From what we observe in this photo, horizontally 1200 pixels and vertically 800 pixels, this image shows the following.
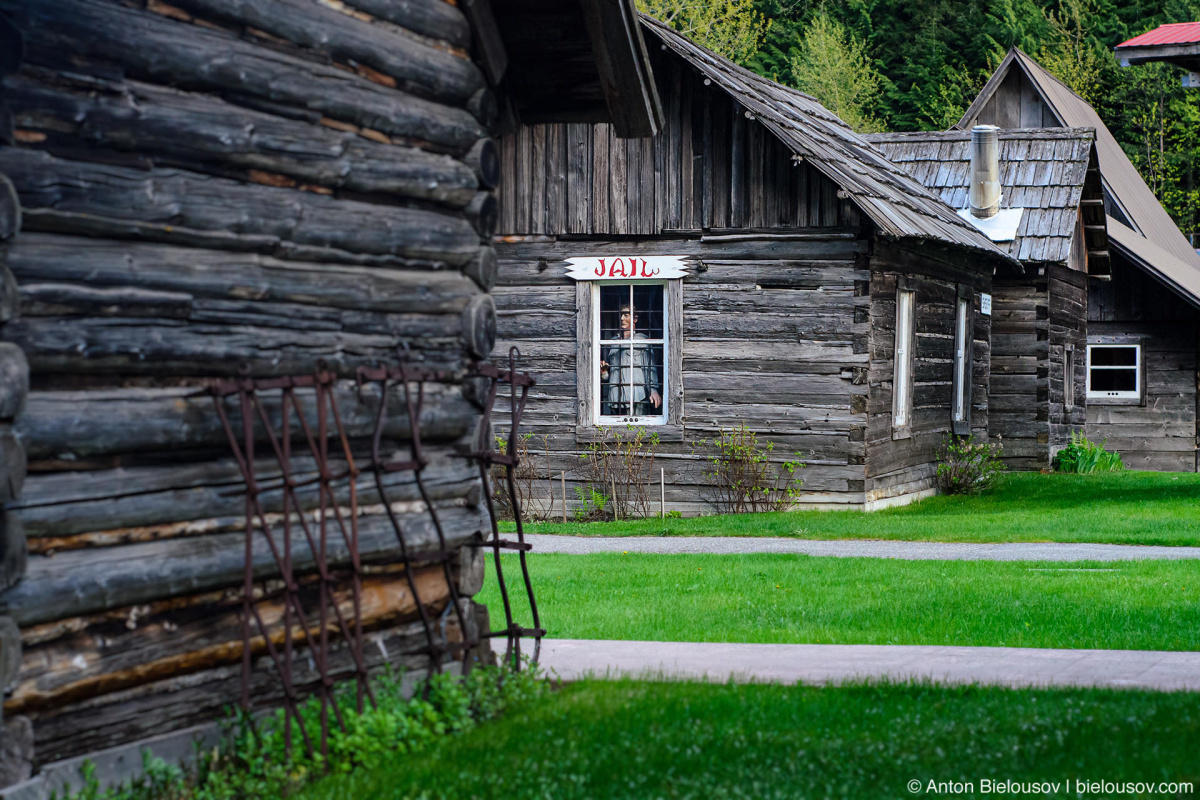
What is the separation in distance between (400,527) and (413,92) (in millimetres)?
2036

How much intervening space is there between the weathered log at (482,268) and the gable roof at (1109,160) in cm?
2581

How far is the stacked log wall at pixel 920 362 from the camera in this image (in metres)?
17.1

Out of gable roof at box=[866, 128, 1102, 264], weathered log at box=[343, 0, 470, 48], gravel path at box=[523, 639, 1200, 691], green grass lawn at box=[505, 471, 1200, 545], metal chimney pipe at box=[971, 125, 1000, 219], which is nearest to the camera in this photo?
weathered log at box=[343, 0, 470, 48]

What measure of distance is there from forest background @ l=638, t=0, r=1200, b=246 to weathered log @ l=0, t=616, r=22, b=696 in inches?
1530

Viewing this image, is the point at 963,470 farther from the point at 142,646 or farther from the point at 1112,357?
the point at 142,646

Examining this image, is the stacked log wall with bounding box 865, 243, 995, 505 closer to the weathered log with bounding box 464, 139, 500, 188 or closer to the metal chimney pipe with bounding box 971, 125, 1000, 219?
the metal chimney pipe with bounding box 971, 125, 1000, 219

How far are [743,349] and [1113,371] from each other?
14.4 m

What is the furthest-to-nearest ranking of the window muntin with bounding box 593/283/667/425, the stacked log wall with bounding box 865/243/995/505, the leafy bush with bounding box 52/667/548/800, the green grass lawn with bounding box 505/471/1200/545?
the window muntin with bounding box 593/283/667/425
the stacked log wall with bounding box 865/243/995/505
the green grass lawn with bounding box 505/471/1200/545
the leafy bush with bounding box 52/667/548/800

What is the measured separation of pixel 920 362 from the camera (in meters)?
19.3

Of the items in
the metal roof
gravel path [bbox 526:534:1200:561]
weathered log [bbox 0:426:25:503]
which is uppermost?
the metal roof

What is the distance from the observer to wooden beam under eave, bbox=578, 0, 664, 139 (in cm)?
757

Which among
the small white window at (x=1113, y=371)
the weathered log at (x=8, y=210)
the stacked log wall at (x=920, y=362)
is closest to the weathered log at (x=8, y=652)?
the weathered log at (x=8, y=210)

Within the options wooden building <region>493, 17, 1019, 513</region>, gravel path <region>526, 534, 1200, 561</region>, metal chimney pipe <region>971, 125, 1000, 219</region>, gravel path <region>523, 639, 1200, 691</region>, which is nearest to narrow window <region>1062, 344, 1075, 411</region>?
metal chimney pipe <region>971, 125, 1000, 219</region>

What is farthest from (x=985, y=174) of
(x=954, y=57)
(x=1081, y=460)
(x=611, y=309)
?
(x=954, y=57)
